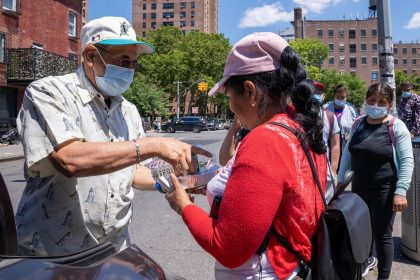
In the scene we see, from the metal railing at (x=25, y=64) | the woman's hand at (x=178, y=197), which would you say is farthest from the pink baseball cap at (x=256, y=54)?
the metal railing at (x=25, y=64)

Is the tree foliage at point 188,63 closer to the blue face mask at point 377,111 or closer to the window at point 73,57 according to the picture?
the window at point 73,57

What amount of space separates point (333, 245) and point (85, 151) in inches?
43.7

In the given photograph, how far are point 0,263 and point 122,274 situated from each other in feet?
1.21

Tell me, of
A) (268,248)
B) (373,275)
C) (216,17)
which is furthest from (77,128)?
(216,17)

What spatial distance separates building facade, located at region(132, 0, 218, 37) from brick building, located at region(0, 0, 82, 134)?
320ft

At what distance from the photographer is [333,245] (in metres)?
1.82

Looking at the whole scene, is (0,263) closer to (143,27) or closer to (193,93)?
(193,93)

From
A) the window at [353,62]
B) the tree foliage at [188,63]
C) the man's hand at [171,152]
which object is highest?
the window at [353,62]

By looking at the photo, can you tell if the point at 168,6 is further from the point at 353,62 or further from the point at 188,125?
the point at 188,125

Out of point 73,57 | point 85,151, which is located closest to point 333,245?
point 85,151

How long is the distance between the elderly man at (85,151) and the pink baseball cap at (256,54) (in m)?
0.45

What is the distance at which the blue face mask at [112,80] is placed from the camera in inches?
92.6

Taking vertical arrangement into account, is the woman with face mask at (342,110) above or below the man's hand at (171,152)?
above

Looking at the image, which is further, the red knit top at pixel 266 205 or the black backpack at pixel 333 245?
the black backpack at pixel 333 245
